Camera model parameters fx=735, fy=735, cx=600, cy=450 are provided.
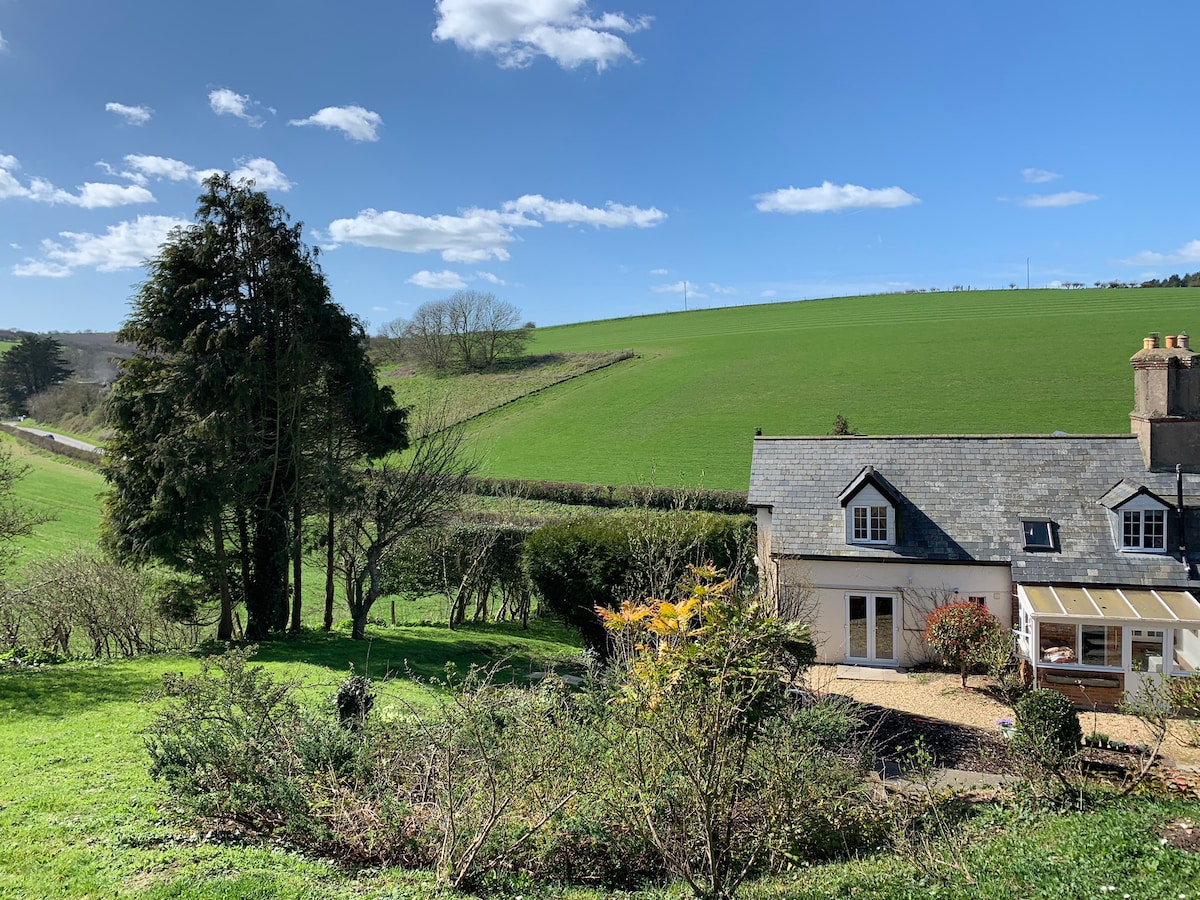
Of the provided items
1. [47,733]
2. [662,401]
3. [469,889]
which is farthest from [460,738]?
[662,401]

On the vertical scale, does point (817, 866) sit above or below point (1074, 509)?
below

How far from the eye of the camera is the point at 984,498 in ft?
59.2

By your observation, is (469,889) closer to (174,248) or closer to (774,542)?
(774,542)

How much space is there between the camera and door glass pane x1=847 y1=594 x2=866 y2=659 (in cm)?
1780

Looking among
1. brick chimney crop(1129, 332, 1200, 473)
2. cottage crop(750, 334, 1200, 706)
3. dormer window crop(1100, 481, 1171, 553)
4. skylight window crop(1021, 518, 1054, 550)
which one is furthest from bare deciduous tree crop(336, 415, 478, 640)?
brick chimney crop(1129, 332, 1200, 473)

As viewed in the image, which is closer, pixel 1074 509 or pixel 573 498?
pixel 1074 509

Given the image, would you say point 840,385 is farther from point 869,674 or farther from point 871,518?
point 869,674

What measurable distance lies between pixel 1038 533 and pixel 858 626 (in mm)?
4629

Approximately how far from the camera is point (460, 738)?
770 centimetres

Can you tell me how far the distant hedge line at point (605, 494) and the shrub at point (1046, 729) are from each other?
69.6 feet

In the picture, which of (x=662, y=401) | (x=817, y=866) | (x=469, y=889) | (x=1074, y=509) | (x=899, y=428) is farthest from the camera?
(x=662, y=401)

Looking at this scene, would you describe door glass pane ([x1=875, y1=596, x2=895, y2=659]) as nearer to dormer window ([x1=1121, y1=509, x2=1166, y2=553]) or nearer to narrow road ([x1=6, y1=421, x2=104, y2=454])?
dormer window ([x1=1121, y1=509, x2=1166, y2=553])

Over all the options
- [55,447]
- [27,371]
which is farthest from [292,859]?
[27,371]

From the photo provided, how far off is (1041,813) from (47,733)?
1305 centimetres
